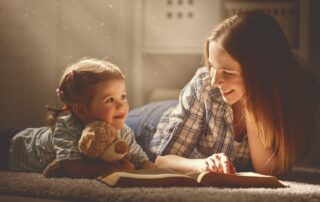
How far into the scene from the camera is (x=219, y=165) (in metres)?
1.29

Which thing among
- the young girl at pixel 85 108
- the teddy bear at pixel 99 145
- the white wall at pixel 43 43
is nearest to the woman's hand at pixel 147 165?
the young girl at pixel 85 108

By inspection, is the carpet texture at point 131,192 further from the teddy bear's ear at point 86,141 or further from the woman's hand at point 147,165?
the woman's hand at point 147,165

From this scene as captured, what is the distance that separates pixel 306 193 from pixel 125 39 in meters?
1.49

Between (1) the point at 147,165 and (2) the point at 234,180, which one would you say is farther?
(1) the point at 147,165

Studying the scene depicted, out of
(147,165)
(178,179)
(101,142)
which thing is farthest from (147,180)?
(147,165)

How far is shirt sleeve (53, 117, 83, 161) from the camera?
1300 mm

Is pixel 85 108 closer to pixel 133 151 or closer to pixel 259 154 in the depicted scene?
pixel 133 151

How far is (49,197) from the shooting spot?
1.07m

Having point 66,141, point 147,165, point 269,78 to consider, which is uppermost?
point 269,78

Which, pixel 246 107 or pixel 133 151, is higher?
pixel 246 107

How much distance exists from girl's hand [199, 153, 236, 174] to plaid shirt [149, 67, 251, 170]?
7.3 inches

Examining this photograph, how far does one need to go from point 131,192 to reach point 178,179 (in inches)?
5.6

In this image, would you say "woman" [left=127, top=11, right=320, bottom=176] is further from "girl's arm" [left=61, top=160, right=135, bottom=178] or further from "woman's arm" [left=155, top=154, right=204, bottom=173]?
"girl's arm" [left=61, top=160, right=135, bottom=178]

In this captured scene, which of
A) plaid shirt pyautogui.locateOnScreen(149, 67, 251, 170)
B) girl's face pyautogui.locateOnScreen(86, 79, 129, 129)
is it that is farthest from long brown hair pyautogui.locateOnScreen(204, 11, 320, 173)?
girl's face pyautogui.locateOnScreen(86, 79, 129, 129)
